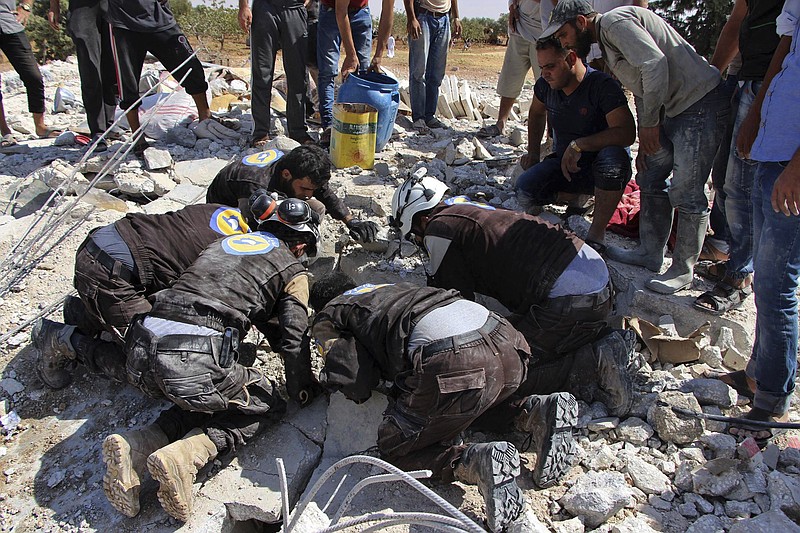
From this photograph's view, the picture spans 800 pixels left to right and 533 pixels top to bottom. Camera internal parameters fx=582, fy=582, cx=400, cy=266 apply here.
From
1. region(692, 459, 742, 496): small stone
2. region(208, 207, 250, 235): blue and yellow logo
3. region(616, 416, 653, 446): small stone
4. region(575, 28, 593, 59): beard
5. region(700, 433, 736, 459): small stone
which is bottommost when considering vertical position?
region(616, 416, 653, 446): small stone

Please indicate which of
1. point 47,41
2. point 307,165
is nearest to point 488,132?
point 307,165

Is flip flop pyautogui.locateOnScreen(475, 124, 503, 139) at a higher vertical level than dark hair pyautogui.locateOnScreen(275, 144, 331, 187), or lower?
lower

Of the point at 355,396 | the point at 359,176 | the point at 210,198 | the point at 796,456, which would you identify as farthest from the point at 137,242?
the point at 796,456

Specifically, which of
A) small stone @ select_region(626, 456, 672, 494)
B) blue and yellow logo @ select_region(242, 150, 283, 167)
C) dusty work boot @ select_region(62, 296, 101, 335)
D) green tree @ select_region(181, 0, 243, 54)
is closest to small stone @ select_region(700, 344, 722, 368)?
small stone @ select_region(626, 456, 672, 494)

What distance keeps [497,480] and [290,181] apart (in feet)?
7.20

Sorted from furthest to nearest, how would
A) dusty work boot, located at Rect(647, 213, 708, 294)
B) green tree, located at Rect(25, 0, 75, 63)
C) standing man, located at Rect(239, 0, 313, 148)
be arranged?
green tree, located at Rect(25, 0, 75, 63) → standing man, located at Rect(239, 0, 313, 148) → dusty work boot, located at Rect(647, 213, 708, 294)

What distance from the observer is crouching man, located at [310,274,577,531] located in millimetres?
2326

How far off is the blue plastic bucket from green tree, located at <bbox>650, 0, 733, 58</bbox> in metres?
6.75

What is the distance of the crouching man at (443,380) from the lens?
7.63 feet

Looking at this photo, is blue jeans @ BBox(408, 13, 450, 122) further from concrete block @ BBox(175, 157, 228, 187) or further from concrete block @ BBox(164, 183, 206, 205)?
concrete block @ BBox(164, 183, 206, 205)

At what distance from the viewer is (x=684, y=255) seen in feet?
11.7

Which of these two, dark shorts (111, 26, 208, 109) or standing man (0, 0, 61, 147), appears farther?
standing man (0, 0, 61, 147)

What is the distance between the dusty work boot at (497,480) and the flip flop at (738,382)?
52.3 inches

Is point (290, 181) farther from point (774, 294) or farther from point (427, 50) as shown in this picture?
point (427, 50)
